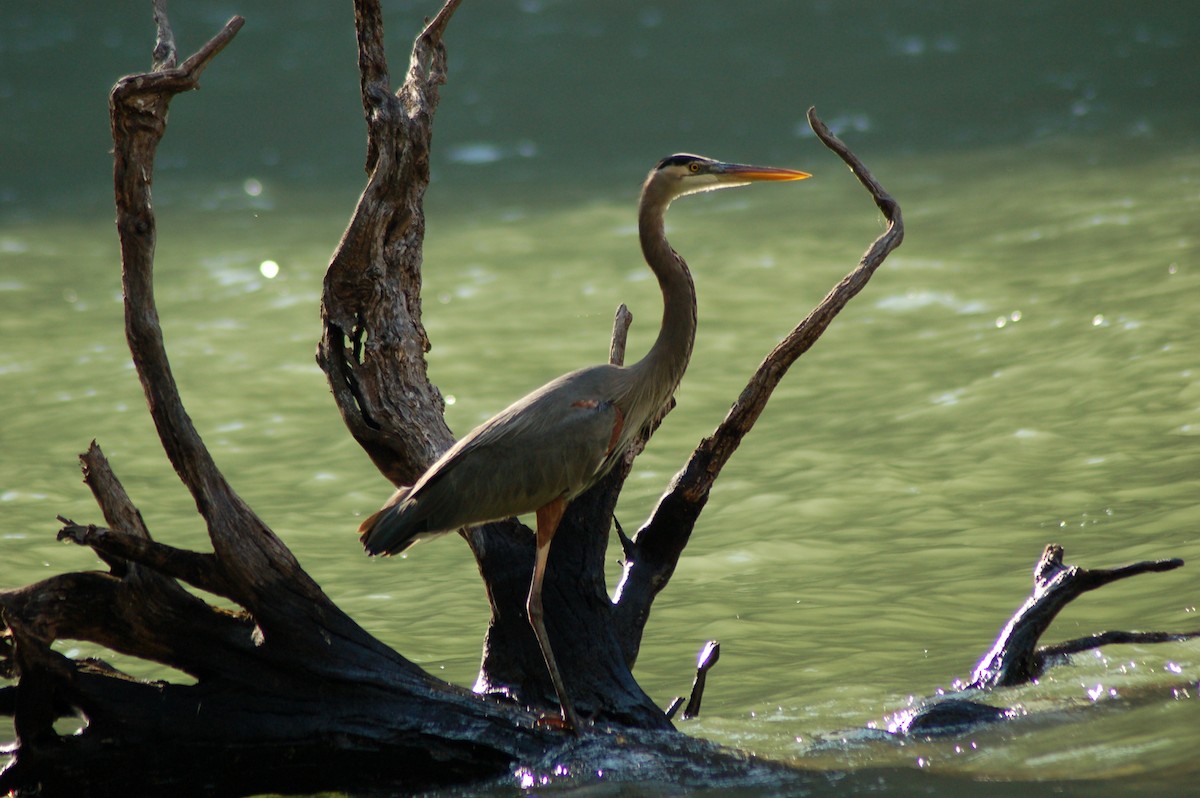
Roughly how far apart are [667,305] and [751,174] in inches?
20.4

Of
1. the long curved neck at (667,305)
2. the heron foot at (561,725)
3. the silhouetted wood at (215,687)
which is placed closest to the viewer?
the silhouetted wood at (215,687)

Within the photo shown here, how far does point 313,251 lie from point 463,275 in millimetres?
1624

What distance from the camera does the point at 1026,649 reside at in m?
4.80

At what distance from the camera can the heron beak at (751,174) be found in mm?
4875

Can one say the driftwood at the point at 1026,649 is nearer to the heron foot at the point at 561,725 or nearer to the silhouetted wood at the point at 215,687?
the heron foot at the point at 561,725

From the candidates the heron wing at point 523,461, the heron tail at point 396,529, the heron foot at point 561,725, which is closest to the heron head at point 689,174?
the heron wing at point 523,461

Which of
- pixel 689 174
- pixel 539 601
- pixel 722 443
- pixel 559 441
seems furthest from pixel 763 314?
pixel 539 601

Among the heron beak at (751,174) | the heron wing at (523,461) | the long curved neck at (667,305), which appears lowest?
the heron wing at (523,461)

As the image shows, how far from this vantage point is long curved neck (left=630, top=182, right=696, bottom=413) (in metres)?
4.97

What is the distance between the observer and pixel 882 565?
7254 mm

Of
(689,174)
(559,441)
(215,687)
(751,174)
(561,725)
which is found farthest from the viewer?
(689,174)

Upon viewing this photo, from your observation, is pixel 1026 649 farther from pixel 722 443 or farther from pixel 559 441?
pixel 559 441

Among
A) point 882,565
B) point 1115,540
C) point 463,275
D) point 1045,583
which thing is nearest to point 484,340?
point 463,275

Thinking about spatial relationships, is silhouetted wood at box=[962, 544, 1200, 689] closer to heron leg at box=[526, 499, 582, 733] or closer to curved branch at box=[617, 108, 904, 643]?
curved branch at box=[617, 108, 904, 643]
